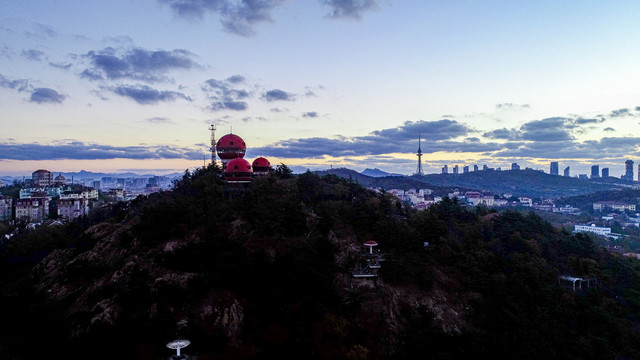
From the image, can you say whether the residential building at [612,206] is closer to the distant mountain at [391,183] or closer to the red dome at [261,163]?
the distant mountain at [391,183]

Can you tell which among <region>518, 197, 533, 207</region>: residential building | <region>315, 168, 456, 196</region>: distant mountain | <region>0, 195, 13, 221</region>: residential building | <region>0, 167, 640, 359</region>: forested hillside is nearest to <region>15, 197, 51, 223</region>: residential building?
<region>0, 195, 13, 221</region>: residential building

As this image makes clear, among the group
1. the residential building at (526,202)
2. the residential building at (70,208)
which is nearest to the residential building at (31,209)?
the residential building at (70,208)

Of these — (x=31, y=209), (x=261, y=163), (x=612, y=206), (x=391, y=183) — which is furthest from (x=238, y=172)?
(x=612, y=206)

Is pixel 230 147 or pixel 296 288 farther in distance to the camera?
pixel 230 147

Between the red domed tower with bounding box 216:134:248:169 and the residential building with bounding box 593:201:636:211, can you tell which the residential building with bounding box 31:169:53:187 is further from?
the residential building with bounding box 593:201:636:211

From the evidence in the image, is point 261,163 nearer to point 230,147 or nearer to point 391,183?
point 230,147
